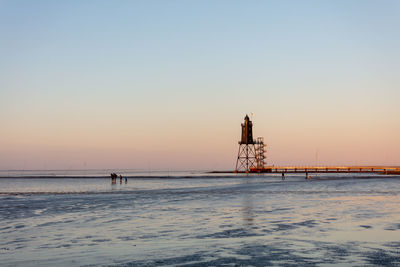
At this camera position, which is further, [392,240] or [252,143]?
[252,143]

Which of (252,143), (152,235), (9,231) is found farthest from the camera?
(252,143)

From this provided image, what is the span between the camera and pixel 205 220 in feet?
73.9

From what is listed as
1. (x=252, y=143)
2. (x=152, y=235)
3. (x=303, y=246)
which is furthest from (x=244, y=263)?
(x=252, y=143)

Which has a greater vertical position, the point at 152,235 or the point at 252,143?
the point at 252,143

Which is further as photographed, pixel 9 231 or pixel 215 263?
pixel 9 231

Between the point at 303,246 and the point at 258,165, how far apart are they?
15239 centimetres

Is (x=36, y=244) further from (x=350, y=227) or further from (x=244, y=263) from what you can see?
(x=350, y=227)

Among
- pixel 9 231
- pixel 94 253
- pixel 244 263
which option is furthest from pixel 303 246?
pixel 9 231

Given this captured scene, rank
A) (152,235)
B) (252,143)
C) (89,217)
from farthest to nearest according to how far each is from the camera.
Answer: (252,143)
(89,217)
(152,235)

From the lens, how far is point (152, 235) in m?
17.6

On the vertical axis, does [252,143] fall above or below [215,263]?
above

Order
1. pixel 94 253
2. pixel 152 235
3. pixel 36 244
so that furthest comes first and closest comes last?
pixel 152 235 → pixel 36 244 → pixel 94 253

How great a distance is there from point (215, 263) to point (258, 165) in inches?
6119

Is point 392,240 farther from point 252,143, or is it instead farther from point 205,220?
point 252,143
